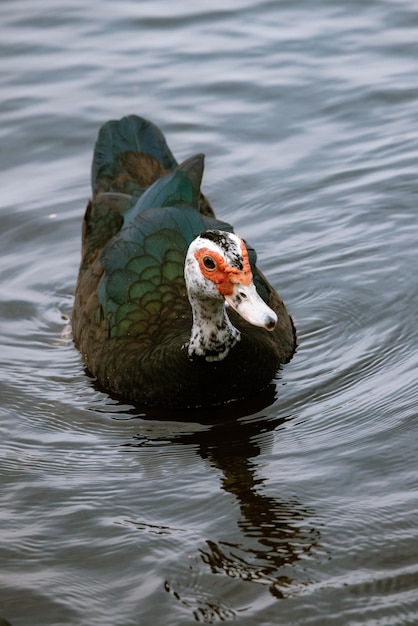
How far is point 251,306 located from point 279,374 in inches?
38.6

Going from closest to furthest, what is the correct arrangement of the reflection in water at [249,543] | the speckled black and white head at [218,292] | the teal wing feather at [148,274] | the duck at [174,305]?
the reflection in water at [249,543] → the speckled black and white head at [218,292] → the duck at [174,305] → the teal wing feather at [148,274]

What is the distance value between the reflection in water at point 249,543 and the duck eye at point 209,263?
982 millimetres

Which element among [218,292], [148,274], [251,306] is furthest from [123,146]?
[251,306]

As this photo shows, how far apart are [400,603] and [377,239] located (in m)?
4.37

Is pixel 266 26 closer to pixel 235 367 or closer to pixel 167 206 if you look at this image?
pixel 167 206

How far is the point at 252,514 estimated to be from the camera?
6156mm

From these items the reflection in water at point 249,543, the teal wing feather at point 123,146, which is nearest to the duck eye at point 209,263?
the reflection in water at point 249,543

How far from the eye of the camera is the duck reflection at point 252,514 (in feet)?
18.6

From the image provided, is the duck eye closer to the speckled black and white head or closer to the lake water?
the speckled black and white head

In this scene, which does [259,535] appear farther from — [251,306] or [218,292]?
[218,292]

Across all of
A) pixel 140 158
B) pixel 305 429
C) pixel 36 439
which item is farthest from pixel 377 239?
pixel 36 439

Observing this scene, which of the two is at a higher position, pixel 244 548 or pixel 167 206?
pixel 167 206

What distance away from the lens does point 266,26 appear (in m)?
13.7

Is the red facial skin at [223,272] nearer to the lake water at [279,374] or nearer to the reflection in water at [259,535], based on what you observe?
the lake water at [279,374]
